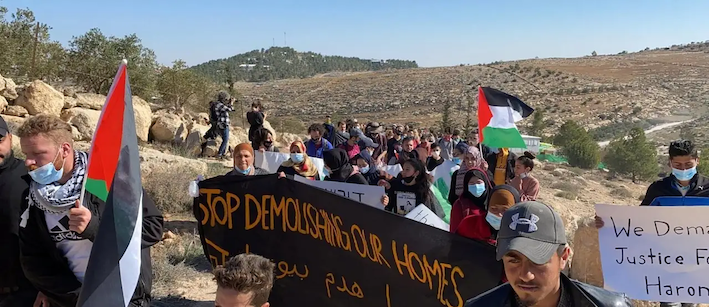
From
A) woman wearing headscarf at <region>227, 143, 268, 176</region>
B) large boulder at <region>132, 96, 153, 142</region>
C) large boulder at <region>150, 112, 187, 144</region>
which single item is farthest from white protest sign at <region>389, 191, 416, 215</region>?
large boulder at <region>150, 112, 187, 144</region>

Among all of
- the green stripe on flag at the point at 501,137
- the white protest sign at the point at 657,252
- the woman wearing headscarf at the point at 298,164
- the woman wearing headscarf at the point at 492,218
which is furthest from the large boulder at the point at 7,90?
the white protest sign at the point at 657,252

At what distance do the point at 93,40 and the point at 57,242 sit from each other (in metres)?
19.8

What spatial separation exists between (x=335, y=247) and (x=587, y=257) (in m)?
2.87

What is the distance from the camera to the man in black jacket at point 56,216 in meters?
2.78

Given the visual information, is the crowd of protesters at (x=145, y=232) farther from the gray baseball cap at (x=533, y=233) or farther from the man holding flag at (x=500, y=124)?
the man holding flag at (x=500, y=124)

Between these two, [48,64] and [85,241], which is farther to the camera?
[48,64]

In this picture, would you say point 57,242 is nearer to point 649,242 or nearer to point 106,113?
point 106,113

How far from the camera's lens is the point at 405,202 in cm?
600

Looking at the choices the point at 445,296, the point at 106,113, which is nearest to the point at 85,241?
the point at 106,113

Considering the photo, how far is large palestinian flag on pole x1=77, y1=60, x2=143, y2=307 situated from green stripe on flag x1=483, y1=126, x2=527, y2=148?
576 centimetres

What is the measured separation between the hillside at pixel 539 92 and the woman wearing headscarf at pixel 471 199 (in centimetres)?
4177

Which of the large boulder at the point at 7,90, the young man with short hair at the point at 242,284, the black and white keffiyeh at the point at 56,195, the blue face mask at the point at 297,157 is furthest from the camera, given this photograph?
the large boulder at the point at 7,90

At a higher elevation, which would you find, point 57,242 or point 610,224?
point 57,242

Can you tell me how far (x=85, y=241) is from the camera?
2959 mm
